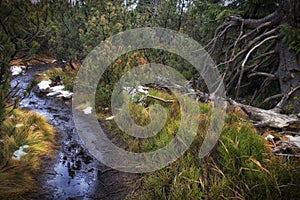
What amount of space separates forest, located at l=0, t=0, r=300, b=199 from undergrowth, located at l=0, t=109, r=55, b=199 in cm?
2

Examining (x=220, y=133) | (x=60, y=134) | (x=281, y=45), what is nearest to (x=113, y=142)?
(x=60, y=134)

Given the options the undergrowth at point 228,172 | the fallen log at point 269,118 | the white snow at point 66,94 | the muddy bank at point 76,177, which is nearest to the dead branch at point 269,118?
the fallen log at point 269,118

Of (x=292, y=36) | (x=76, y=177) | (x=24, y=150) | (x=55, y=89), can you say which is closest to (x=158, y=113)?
(x=76, y=177)

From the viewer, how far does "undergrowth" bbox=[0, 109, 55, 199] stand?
12.7ft

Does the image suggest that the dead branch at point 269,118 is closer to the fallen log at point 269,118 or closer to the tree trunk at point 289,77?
the fallen log at point 269,118

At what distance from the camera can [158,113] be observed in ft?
18.4

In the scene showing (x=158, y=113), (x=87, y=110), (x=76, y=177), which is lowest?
(x=76, y=177)

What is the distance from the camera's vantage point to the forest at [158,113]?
3.47 m

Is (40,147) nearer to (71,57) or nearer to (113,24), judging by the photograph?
(113,24)

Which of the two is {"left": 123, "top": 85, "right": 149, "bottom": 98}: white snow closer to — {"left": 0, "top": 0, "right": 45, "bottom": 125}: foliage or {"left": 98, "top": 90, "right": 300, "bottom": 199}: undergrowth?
{"left": 98, "top": 90, "right": 300, "bottom": 199}: undergrowth

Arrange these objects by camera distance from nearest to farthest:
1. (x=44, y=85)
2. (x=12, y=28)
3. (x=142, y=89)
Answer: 1. (x=12, y=28)
2. (x=142, y=89)
3. (x=44, y=85)

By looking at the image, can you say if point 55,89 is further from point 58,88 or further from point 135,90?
point 135,90

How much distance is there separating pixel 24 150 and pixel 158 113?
2839mm

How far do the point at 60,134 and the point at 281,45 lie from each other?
567 centimetres
